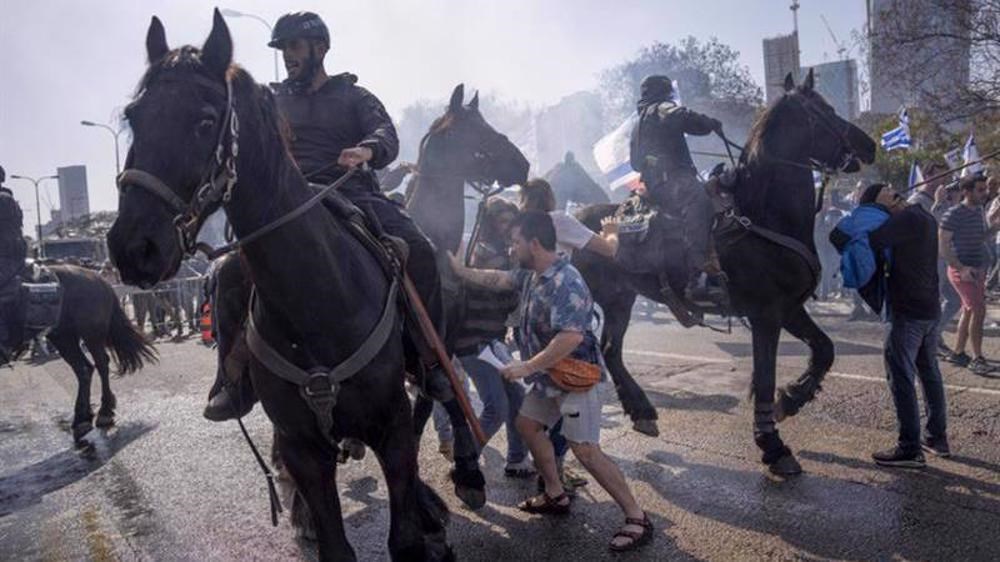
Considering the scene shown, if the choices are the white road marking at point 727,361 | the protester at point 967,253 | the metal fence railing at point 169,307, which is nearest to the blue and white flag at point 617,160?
the white road marking at point 727,361

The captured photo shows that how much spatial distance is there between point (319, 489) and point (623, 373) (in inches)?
147

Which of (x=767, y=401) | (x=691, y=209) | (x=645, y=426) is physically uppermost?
(x=691, y=209)

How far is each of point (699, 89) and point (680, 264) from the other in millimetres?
36429

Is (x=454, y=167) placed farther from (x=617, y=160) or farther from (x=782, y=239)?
(x=617, y=160)

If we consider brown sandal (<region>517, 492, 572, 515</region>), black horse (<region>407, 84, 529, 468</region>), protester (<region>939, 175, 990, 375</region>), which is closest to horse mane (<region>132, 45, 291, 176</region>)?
black horse (<region>407, 84, 529, 468</region>)

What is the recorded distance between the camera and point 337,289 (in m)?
3.34

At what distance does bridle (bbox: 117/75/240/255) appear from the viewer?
2.57 m

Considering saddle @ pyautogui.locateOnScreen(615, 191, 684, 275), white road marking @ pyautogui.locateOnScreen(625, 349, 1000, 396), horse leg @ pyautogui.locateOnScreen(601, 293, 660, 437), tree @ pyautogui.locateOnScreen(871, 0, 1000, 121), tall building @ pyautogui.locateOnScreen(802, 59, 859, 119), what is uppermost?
tall building @ pyautogui.locateOnScreen(802, 59, 859, 119)

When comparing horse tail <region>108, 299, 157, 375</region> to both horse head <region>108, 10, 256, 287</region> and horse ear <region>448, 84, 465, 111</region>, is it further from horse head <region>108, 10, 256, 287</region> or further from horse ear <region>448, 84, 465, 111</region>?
horse head <region>108, 10, 256, 287</region>

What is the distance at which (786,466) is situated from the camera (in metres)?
5.40

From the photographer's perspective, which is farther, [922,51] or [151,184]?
[922,51]

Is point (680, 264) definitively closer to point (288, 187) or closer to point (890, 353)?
point (890, 353)

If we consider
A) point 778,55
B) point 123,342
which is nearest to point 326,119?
point 123,342

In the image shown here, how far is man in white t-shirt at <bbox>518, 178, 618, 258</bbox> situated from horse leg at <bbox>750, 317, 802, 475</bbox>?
1264 mm
